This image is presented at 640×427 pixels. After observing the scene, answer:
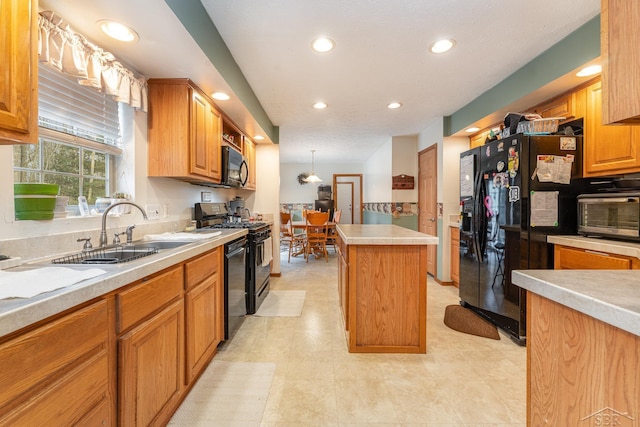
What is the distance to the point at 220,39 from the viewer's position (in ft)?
6.28

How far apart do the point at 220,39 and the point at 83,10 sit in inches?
31.2

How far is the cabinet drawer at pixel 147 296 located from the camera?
0.99 metres

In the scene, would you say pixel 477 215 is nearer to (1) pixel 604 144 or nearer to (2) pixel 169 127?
(1) pixel 604 144

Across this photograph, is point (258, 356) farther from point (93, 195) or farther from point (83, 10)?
point (83, 10)

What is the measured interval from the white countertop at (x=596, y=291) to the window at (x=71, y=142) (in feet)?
6.98

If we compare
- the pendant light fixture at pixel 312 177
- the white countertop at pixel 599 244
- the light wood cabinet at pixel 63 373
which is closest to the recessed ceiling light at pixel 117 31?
the light wood cabinet at pixel 63 373

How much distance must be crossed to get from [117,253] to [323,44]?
192cm

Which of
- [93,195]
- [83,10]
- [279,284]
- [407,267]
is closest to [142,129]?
[93,195]

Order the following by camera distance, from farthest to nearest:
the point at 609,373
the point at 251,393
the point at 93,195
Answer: the point at 93,195
the point at 251,393
the point at 609,373

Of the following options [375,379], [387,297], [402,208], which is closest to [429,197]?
[402,208]

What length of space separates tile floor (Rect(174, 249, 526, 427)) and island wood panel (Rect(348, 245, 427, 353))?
0.35 feet

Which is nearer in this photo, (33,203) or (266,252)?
(33,203)

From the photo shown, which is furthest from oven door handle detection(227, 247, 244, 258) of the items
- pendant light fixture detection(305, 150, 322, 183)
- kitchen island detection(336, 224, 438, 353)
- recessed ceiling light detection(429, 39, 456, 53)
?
pendant light fixture detection(305, 150, 322, 183)

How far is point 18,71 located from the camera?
0.90 metres
